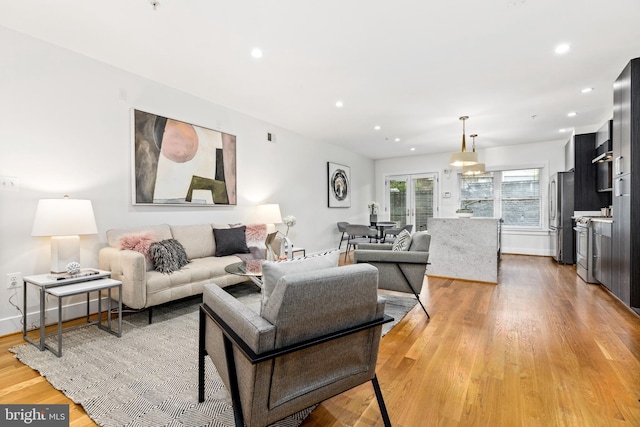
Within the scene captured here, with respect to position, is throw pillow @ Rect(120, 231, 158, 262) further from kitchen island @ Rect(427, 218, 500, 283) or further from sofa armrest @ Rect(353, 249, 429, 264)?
kitchen island @ Rect(427, 218, 500, 283)

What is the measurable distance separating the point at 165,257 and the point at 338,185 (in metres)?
5.01

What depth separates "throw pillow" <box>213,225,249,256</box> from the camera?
3.90 metres

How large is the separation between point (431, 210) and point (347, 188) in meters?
2.62

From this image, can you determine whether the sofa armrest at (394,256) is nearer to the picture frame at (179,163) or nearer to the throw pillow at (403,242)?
the throw pillow at (403,242)

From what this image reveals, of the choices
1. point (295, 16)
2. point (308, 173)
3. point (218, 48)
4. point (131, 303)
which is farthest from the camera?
point (308, 173)

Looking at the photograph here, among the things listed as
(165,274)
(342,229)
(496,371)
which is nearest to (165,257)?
(165,274)

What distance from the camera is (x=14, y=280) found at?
2.72 m

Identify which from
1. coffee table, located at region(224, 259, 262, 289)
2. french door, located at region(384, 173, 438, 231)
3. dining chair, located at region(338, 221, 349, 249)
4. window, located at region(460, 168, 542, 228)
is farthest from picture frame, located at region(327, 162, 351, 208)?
coffee table, located at region(224, 259, 262, 289)

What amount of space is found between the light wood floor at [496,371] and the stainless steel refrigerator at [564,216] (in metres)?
2.87

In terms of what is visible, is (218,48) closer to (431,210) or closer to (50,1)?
(50,1)

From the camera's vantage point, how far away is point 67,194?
302 centimetres

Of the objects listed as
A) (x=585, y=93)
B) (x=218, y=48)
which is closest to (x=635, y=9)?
(x=585, y=93)

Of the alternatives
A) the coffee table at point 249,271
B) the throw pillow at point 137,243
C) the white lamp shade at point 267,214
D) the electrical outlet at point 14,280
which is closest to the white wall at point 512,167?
the white lamp shade at point 267,214

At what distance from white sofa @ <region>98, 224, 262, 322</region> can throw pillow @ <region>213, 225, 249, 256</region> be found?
88 millimetres
